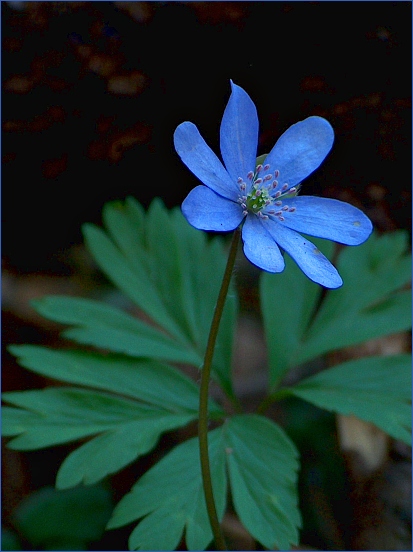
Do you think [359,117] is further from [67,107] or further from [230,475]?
[230,475]

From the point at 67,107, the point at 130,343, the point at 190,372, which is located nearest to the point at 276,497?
the point at 130,343

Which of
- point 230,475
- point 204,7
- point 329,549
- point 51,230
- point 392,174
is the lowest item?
point 329,549

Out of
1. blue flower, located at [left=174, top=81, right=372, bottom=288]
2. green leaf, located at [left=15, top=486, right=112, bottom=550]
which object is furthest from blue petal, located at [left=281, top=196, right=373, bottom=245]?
green leaf, located at [left=15, top=486, right=112, bottom=550]

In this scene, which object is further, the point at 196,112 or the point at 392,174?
the point at 392,174

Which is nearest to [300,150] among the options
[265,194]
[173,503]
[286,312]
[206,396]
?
[265,194]

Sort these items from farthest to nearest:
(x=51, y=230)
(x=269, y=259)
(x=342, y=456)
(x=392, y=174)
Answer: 1. (x=51, y=230)
2. (x=392, y=174)
3. (x=342, y=456)
4. (x=269, y=259)

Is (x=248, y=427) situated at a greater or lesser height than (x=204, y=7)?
lesser

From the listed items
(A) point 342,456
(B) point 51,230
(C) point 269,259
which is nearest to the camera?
(C) point 269,259

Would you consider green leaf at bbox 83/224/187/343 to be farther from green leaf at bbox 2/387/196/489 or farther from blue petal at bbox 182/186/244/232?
blue petal at bbox 182/186/244/232
